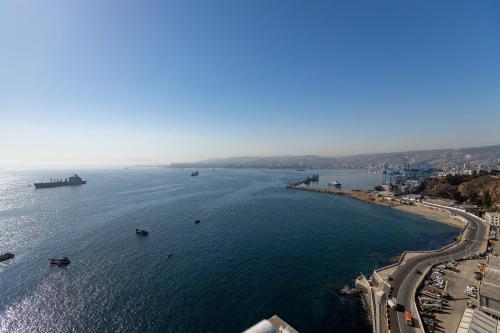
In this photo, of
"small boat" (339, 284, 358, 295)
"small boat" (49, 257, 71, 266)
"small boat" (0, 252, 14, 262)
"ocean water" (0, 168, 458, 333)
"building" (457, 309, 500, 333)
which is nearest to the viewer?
"building" (457, 309, 500, 333)

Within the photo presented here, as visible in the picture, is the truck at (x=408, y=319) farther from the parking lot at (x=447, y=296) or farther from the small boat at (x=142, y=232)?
the small boat at (x=142, y=232)

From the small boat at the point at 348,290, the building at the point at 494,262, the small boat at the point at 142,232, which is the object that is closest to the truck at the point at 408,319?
the small boat at the point at 348,290

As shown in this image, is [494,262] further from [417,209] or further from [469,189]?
[469,189]

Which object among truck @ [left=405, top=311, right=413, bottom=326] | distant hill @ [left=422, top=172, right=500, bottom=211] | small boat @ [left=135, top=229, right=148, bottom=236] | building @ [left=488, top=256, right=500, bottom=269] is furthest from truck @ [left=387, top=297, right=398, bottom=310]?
distant hill @ [left=422, top=172, right=500, bottom=211]

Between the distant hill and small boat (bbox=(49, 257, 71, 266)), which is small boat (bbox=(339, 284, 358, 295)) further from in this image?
the distant hill

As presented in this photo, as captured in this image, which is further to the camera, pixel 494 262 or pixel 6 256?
pixel 6 256

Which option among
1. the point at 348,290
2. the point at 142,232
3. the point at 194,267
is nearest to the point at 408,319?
the point at 348,290
